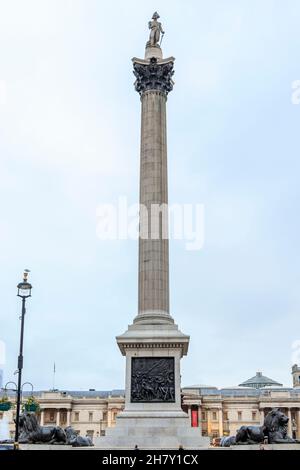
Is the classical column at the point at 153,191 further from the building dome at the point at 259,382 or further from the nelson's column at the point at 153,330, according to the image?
the building dome at the point at 259,382

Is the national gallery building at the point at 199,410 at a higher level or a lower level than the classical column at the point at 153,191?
lower

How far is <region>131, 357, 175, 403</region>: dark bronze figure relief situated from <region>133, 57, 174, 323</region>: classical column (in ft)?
10.8

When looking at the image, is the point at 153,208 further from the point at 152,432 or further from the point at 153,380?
the point at 152,432

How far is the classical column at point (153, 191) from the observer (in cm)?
3919

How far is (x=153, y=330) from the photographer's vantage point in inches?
1444

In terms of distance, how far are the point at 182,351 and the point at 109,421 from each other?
74.8 metres

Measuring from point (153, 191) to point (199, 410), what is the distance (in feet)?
249

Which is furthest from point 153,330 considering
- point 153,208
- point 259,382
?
point 259,382

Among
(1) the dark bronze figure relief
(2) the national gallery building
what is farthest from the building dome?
(1) the dark bronze figure relief

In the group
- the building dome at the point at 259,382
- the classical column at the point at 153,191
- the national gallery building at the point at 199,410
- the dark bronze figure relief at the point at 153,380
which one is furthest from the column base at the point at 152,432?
the building dome at the point at 259,382

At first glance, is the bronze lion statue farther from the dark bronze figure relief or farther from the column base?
the dark bronze figure relief

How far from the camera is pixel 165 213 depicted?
40.9 metres
